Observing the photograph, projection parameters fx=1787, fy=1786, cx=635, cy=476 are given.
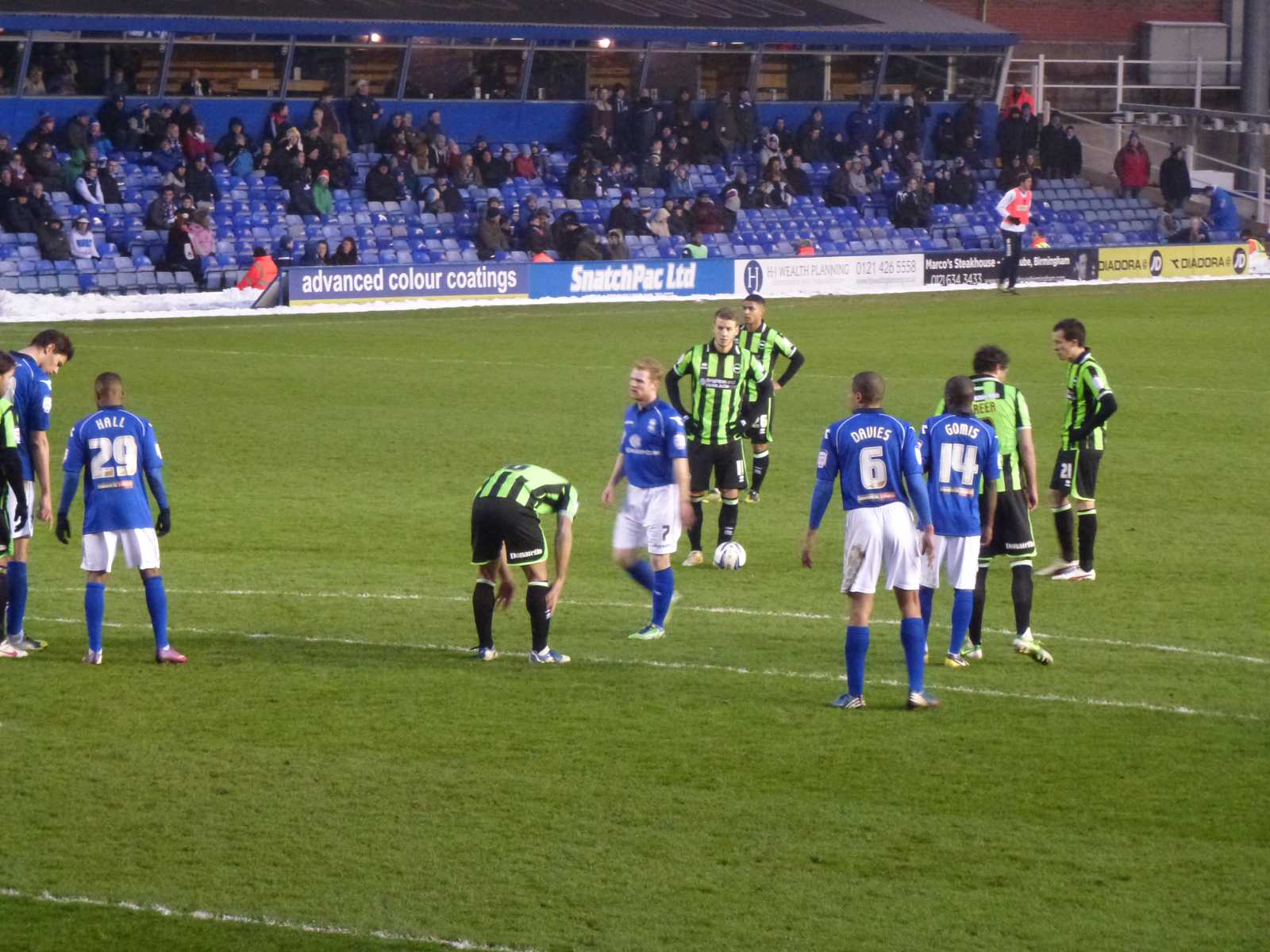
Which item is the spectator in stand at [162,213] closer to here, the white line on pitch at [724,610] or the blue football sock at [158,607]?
the white line on pitch at [724,610]

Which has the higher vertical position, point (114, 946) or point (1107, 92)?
point (1107, 92)

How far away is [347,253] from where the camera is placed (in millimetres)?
33844

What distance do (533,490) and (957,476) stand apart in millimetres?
2406

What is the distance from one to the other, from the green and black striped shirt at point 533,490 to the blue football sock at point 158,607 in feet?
Result: 6.22

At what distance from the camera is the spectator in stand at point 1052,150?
46250 mm

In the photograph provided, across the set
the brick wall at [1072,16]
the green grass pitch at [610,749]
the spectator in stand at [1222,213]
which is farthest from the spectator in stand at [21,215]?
the spectator in stand at [1222,213]

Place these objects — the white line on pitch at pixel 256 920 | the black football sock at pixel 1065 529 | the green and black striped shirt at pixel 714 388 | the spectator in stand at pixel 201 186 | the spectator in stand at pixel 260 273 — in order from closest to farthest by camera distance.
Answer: the white line on pitch at pixel 256 920, the black football sock at pixel 1065 529, the green and black striped shirt at pixel 714 388, the spectator in stand at pixel 260 273, the spectator in stand at pixel 201 186

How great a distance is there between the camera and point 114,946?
646 cm

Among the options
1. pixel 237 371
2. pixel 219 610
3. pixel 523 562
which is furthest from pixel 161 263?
pixel 523 562

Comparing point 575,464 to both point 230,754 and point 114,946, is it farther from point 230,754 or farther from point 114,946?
point 114,946

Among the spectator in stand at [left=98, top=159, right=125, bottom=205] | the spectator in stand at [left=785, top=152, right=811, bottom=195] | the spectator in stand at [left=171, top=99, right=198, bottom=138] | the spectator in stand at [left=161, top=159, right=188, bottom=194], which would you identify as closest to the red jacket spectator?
the spectator in stand at [left=785, top=152, right=811, bottom=195]

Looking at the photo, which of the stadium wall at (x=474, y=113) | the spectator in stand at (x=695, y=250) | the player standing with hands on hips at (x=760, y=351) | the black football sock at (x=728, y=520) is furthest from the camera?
the spectator in stand at (x=695, y=250)

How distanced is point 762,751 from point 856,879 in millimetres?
1746

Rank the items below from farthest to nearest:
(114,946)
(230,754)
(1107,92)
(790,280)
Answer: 1. (1107,92)
2. (790,280)
3. (230,754)
4. (114,946)
